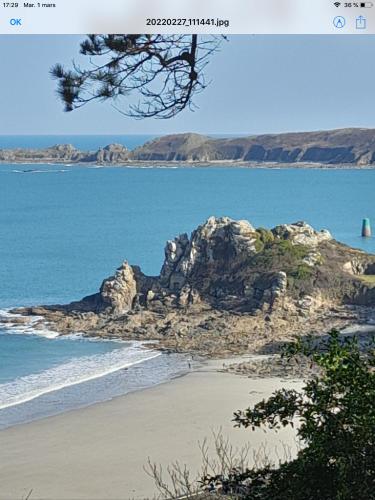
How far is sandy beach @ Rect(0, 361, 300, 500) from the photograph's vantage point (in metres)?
11.5

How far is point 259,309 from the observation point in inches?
850

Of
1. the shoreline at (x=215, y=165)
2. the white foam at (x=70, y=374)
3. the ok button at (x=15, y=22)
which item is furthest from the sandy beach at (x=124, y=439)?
the shoreline at (x=215, y=165)

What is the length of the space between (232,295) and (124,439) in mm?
9480

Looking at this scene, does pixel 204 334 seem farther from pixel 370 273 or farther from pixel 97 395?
pixel 370 273

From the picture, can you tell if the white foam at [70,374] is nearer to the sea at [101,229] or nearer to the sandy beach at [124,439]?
the sea at [101,229]

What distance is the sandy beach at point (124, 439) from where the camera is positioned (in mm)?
11500

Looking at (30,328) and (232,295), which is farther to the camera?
(232,295)

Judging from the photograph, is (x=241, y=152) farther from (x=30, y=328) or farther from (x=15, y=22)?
(x=15, y=22)

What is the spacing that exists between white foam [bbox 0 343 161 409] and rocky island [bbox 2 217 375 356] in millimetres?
867

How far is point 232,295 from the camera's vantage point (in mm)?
22828

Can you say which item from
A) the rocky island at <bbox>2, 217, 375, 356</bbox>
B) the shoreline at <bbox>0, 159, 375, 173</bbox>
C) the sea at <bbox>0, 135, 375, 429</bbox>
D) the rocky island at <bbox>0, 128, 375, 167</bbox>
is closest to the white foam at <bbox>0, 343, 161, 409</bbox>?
the sea at <bbox>0, 135, 375, 429</bbox>

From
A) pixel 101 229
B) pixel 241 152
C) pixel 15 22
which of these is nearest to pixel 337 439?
pixel 15 22

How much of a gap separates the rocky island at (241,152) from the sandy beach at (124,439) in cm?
5325

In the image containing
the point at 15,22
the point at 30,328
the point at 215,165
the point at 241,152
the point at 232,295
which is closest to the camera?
the point at 15,22
